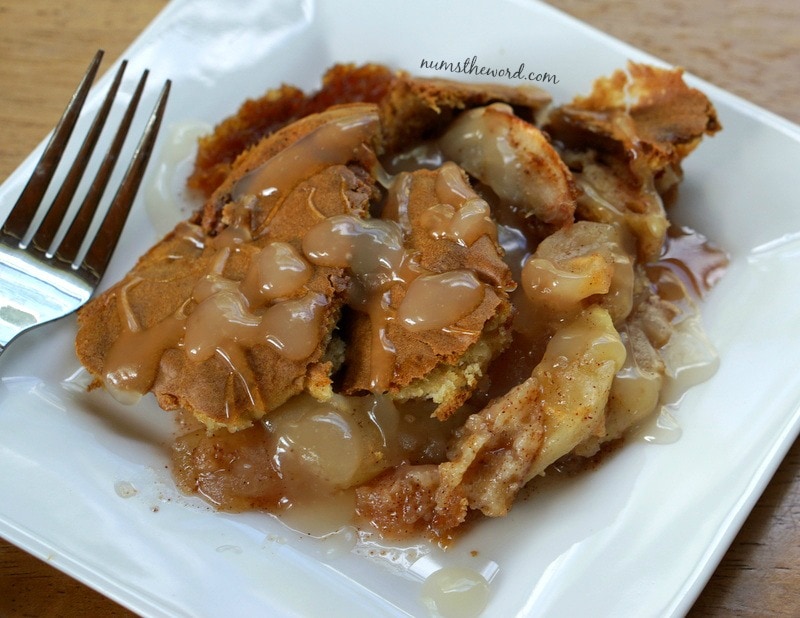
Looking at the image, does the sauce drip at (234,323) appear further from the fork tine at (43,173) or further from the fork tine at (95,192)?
the fork tine at (43,173)

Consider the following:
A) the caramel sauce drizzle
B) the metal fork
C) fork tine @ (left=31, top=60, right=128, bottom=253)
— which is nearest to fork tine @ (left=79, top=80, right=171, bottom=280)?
the metal fork

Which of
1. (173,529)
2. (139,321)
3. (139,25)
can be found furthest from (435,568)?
(139,25)

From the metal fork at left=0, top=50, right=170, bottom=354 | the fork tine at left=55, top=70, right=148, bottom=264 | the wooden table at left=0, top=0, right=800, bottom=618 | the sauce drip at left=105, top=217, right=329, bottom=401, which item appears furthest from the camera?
the wooden table at left=0, top=0, right=800, bottom=618

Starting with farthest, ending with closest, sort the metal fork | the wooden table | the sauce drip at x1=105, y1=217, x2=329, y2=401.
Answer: the wooden table
the metal fork
the sauce drip at x1=105, y1=217, x2=329, y2=401

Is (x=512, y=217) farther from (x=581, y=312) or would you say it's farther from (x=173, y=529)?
(x=173, y=529)

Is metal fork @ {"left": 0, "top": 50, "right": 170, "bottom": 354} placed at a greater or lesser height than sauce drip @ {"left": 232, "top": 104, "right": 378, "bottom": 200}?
lesser

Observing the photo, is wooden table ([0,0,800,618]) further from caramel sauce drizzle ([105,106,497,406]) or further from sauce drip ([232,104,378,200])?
caramel sauce drizzle ([105,106,497,406])

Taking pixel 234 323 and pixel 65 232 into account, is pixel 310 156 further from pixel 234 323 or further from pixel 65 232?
pixel 65 232
